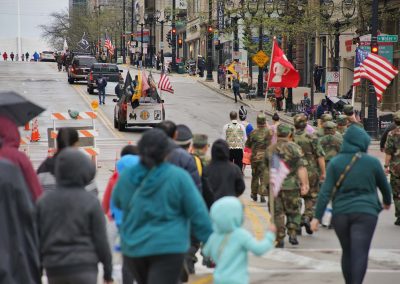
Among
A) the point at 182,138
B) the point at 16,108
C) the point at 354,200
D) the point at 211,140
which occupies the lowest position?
the point at 211,140

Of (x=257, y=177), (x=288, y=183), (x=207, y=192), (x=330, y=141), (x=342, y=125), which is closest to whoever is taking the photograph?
(x=207, y=192)

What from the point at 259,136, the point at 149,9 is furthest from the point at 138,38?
the point at 259,136

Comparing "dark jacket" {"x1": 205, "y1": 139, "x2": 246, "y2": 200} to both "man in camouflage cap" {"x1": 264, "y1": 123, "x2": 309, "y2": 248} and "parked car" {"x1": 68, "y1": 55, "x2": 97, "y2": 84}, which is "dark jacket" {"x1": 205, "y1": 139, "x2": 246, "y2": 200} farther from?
"parked car" {"x1": 68, "y1": 55, "x2": 97, "y2": 84}

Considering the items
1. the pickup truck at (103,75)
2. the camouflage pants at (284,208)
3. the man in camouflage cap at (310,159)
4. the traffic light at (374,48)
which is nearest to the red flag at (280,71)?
the man in camouflage cap at (310,159)

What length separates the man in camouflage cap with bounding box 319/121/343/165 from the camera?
14.3 m

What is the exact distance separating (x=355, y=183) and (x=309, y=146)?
4801 millimetres

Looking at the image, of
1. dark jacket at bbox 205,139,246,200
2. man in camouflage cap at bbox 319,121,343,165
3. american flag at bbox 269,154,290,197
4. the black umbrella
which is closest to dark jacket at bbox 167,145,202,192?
american flag at bbox 269,154,290,197

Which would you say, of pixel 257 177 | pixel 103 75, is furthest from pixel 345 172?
pixel 103 75

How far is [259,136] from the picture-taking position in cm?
1670

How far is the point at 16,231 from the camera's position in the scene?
6625 mm

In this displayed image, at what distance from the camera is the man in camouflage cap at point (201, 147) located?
10.9 metres

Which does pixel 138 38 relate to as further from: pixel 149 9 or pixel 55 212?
pixel 55 212

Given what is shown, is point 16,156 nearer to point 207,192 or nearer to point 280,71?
point 207,192

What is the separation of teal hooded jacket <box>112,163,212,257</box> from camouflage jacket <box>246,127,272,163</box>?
9.80 meters
